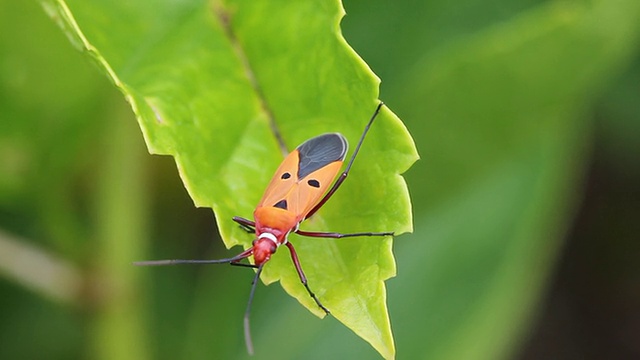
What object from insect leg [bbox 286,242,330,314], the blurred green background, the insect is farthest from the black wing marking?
the blurred green background

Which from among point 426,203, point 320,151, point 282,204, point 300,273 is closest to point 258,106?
point 320,151

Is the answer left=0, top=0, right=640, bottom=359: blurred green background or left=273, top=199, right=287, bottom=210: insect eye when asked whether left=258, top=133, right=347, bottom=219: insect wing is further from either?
left=0, top=0, right=640, bottom=359: blurred green background

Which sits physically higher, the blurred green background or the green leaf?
the green leaf

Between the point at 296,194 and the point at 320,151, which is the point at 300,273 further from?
the point at 296,194

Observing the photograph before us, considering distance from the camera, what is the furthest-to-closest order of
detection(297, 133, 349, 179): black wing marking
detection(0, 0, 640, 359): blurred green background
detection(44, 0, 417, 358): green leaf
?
detection(0, 0, 640, 359): blurred green background
detection(297, 133, 349, 179): black wing marking
detection(44, 0, 417, 358): green leaf

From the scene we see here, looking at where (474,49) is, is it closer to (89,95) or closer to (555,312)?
(89,95)

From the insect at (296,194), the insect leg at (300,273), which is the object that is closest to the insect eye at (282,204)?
the insect at (296,194)
